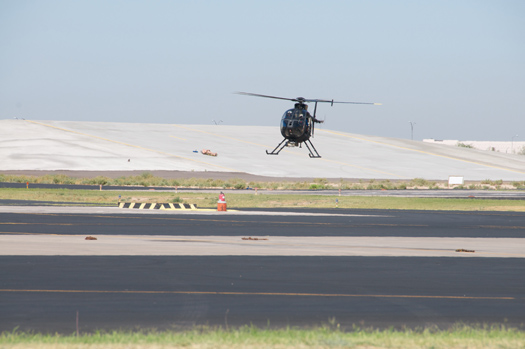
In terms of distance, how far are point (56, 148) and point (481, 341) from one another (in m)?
104

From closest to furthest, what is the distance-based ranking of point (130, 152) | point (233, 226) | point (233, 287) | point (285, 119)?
point (233, 287)
point (233, 226)
point (285, 119)
point (130, 152)

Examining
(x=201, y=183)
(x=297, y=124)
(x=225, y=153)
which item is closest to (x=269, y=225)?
(x=297, y=124)

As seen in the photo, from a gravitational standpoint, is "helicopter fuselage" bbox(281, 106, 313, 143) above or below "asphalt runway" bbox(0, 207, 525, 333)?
above

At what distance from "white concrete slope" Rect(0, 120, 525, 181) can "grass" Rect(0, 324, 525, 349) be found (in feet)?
278

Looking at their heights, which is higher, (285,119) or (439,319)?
(285,119)

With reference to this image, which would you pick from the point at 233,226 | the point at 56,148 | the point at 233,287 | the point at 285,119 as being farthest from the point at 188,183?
the point at 233,287

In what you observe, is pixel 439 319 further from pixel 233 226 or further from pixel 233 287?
pixel 233 226

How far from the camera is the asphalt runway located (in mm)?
10672

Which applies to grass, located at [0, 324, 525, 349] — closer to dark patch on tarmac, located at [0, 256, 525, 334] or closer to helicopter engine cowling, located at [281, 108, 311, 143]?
dark patch on tarmac, located at [0, 256, 525, 334]

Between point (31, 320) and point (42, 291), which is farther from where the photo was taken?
point (42, 291)

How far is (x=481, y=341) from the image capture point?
9273 millimetres

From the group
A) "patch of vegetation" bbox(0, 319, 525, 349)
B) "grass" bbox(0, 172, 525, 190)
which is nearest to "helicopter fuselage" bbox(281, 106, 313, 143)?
"grass" bbox(0, 172, 525, 190)

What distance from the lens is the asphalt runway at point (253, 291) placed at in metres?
10.7

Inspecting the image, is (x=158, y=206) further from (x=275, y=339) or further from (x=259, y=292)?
(x=275, y=339)
